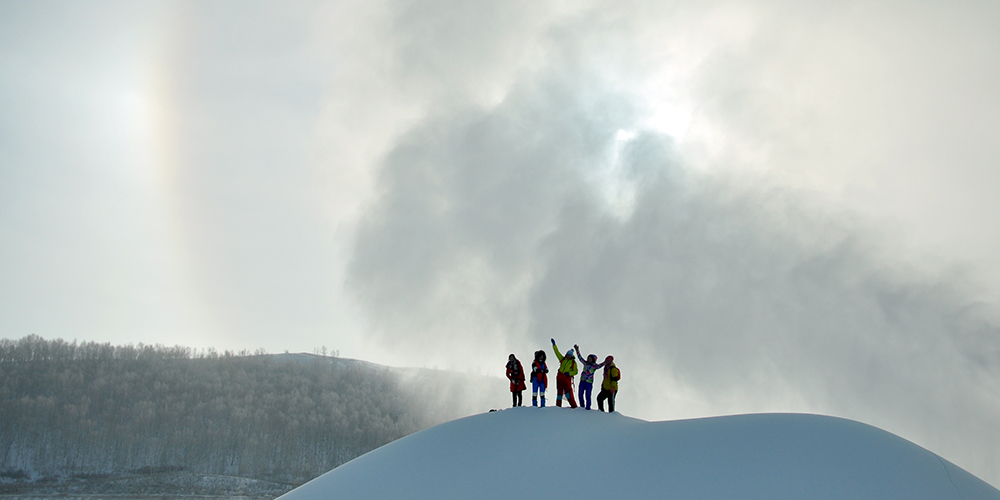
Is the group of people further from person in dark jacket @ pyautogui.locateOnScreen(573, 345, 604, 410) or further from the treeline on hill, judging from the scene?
the treeline on hill

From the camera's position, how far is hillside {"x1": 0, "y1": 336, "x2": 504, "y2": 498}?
383ft

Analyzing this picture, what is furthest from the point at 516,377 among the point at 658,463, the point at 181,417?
the point at 181,417

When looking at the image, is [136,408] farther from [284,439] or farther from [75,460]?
[284,439]

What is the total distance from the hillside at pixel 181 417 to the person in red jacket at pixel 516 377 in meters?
92.0

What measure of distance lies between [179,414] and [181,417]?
86 cm

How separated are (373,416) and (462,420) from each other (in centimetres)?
13207

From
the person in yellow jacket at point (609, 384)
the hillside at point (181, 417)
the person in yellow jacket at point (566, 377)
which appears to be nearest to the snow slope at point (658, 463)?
the person in yellow jacket at point (609, 384)

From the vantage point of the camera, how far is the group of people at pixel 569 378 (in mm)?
25188

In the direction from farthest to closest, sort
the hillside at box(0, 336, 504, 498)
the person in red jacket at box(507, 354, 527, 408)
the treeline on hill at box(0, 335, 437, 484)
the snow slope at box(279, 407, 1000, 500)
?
the treeline on hill at box(0, 335, 437, 484)
the hillside at box(0, 336, 504, 498)
the person in red jacket at box(507, 354, 527, 408)
the snow slope at box(279, 407, 1000, 500)

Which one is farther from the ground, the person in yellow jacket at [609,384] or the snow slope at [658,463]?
the person in yellow jacket at [609,384]

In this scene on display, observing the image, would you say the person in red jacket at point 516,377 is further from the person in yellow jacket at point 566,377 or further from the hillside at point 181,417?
the hillside at point 181,417

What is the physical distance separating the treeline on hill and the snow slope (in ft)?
375

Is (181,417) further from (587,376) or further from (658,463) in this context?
(658,463)

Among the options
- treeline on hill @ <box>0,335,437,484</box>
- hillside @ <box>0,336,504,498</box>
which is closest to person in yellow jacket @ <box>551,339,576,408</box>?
hillside @ <box>0,336,504,498</box>
